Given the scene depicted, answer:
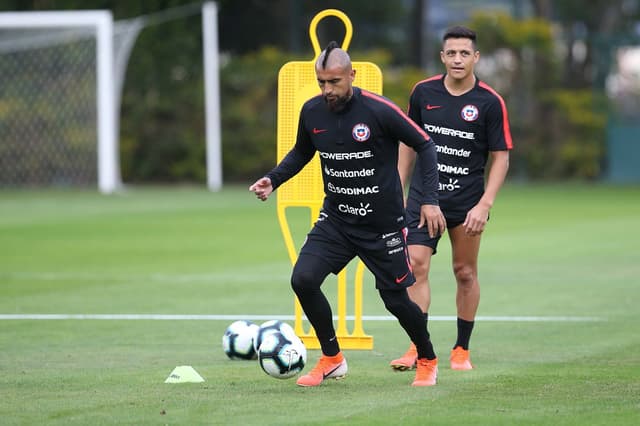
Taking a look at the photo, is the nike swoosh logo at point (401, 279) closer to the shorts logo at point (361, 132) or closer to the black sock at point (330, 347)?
the black sock at point (330, 347)

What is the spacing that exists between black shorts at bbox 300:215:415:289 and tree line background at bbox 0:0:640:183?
3036 centimetres

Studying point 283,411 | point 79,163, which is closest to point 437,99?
point 283,411

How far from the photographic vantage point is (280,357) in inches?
322

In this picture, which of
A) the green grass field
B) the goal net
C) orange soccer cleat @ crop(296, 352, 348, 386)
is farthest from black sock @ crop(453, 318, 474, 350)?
the goal net

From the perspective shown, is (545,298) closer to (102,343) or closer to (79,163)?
(102,343)

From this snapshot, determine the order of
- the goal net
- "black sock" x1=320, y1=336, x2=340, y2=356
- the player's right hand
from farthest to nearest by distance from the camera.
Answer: the goal net, "black sock" x1=320, y1=336, x2=340, y2=356, the player's right hand

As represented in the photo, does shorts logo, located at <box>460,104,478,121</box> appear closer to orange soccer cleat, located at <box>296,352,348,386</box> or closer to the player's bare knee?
the player's bare knee

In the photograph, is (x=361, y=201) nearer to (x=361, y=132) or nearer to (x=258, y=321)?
(x=361, y=132)

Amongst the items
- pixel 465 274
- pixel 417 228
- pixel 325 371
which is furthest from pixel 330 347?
pixel 465 274

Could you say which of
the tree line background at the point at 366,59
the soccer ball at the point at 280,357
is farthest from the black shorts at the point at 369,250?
the tree line background at the point at 366,59

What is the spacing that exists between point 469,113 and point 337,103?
1.35 meters

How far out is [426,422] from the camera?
6820 millimetres

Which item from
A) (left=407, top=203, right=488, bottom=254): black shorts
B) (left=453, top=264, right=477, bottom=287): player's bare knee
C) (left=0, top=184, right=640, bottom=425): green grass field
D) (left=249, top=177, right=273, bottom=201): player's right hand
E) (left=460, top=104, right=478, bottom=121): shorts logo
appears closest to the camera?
(left=0, top=184, right=640, bottom=425): green grass field

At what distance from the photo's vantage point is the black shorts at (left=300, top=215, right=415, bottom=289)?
8094 millimetres
